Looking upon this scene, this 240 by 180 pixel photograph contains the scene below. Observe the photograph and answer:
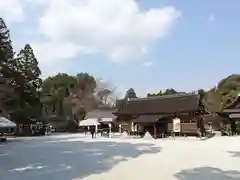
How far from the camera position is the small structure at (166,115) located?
119 feet

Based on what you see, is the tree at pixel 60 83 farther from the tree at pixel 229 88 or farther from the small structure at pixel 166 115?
the tree at pixel 229 88

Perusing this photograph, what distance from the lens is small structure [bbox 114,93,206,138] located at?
3638cm

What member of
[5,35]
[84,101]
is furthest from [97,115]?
[5,35]

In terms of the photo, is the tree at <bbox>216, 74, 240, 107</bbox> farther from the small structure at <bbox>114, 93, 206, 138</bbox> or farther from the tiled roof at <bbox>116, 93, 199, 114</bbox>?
the small structure at <bbox>114, 93, 206, 138</bbox>

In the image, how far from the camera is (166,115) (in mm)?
38156

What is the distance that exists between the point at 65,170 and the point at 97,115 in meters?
45.1

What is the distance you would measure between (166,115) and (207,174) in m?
26.3

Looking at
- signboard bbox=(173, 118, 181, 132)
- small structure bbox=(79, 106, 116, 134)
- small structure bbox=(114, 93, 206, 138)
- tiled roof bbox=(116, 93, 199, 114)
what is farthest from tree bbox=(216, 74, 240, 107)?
small structure bbox=(79, 106, 116, 134)

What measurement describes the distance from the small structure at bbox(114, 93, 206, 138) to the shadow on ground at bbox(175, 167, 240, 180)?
74.3 feet

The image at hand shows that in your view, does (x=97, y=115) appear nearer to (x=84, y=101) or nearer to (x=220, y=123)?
(x=84, y=101)

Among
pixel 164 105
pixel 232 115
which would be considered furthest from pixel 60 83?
pixel 232 115

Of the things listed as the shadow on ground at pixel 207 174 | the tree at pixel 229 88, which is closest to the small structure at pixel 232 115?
the tree at pixel 229 88

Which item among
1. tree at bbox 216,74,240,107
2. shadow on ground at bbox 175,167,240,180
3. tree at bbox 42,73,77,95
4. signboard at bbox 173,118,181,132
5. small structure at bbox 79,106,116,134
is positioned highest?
tree at bbox 42,73,77,95

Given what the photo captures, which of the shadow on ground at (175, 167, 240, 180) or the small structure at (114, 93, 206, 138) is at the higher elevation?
the small structure at (114, 93, 206, 138)
